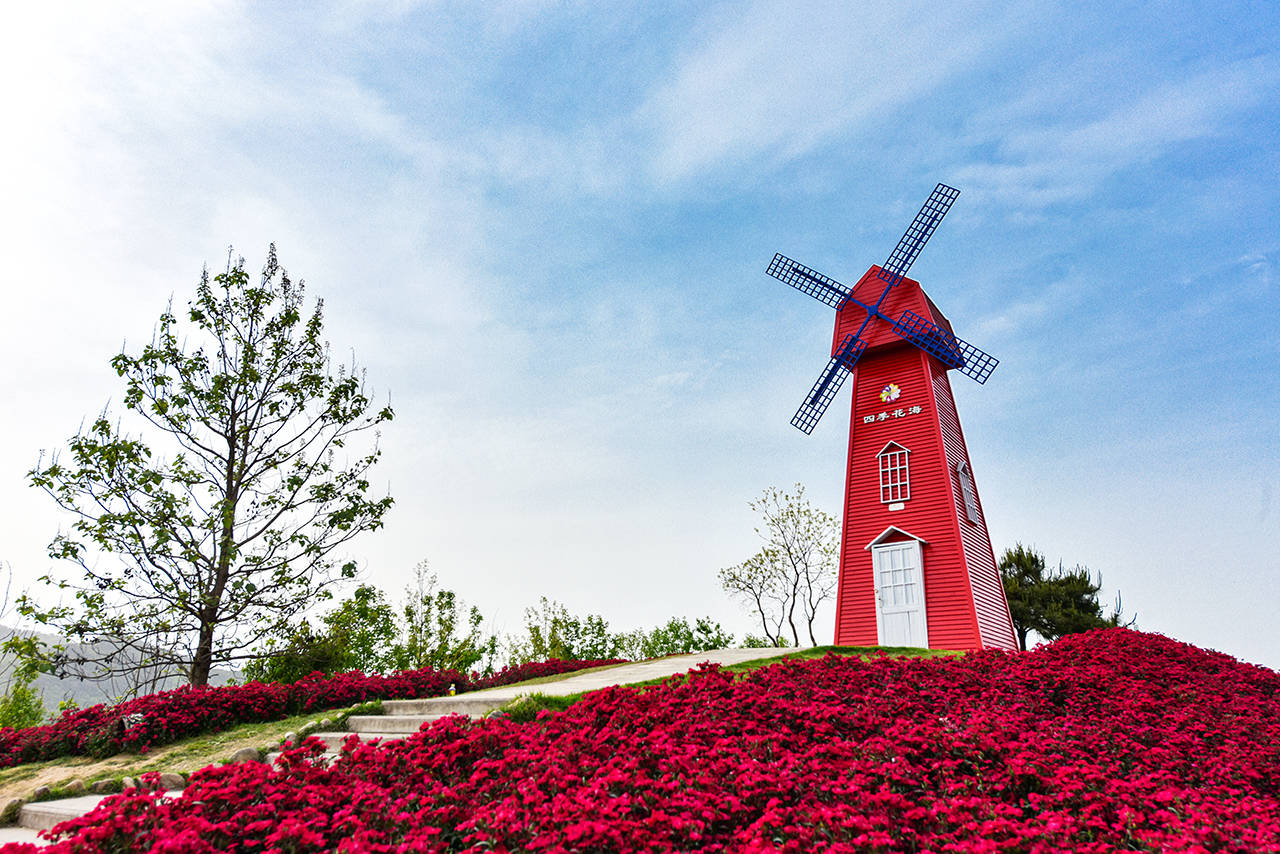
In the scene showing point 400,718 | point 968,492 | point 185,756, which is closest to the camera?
point 400,718

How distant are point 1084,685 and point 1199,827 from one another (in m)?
4.12

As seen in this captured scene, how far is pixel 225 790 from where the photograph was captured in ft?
12.4

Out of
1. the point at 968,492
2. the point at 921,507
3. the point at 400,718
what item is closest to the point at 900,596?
the point at 921,507

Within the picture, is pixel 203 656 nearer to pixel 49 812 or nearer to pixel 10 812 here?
pixel 10 812

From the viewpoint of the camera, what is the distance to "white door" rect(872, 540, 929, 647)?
14.2 m

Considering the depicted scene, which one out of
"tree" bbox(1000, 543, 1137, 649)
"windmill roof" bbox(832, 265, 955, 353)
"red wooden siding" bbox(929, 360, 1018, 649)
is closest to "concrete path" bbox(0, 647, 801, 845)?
"red wooden siding" bbox(929, 360, 1018, 649)

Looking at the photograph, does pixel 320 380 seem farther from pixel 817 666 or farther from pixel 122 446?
pixel 817 666

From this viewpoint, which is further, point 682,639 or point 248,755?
point 682,639

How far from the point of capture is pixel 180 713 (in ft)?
29.4

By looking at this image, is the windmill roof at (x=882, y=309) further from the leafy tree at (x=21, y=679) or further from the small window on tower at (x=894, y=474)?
the leafy tree at (x=21, y=679)

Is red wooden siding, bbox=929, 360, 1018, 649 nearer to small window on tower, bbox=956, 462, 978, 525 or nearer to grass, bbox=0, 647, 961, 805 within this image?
small window on tower, bbox=956, 462, 978, 525

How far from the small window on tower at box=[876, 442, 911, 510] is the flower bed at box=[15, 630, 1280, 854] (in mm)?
8670

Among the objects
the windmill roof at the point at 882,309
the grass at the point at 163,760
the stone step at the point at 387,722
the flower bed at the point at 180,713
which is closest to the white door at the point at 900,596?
the windmill roof at the point at 882,309

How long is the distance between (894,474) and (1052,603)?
12.7m
